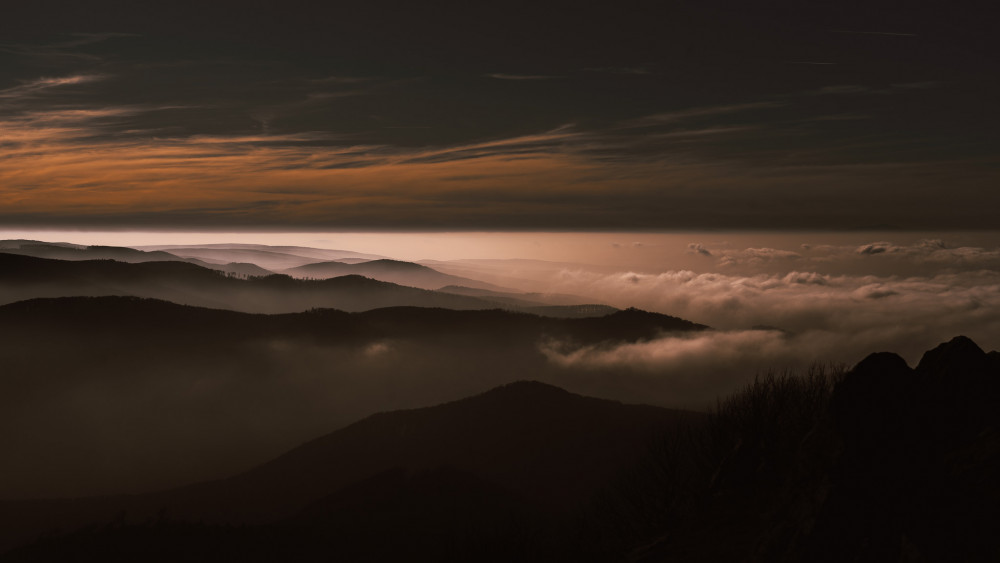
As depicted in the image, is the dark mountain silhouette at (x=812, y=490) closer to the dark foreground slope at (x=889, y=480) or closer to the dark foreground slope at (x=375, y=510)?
the dark foreground slope at (x=889, y=480)

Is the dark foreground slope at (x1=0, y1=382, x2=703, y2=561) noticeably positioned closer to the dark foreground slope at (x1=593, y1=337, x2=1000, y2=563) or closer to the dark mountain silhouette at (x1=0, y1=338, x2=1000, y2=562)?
the dark mountain silhouette at (x1=0, y1=338, x2=1000, y2=562)

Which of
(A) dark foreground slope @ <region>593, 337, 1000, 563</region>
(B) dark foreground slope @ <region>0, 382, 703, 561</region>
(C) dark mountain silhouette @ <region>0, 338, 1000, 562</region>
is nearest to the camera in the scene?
(A) dark foreground slope @ <region>593, 337, 1000, 563</region>

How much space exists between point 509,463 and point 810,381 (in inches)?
5464

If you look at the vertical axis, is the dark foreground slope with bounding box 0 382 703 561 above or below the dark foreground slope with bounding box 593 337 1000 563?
below

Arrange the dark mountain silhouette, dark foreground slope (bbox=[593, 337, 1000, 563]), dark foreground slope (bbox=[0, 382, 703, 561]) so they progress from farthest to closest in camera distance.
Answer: dark foreground slope (bbox=[0, 382, 703, 561]), the dark mountain silhouette, dark foreground slope (bbox=[593, 337, 1000, 563])

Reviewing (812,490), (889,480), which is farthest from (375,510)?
(889,480)

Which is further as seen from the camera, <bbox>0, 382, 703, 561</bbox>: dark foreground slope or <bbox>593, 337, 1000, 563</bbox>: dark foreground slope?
<bbox>0, 382, 703, 561</bbox>: dark foreground slope

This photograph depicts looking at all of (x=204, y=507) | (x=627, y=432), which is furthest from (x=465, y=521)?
(x=204, y=507)

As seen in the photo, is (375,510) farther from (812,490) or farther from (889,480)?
(889,480)

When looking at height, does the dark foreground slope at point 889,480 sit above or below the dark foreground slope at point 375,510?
above

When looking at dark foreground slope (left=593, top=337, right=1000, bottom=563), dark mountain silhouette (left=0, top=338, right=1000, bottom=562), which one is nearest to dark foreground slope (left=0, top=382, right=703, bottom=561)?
dark mountain silhouette (left=0, top=338, right=1000, bottom=562)

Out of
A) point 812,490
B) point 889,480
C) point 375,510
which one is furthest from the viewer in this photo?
point 375,510

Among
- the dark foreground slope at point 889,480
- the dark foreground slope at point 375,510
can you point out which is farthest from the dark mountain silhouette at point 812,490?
the dark foreground slope at point 375,510

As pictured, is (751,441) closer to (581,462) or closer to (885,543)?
(885,543)
